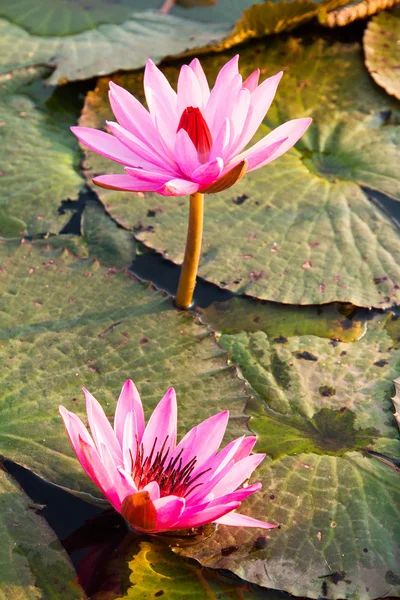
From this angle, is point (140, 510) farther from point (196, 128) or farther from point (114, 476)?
point (196, 128)

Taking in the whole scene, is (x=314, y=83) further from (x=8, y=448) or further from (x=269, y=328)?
(x=8, y=448)

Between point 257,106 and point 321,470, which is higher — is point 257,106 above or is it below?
above

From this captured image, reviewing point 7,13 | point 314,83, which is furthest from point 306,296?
point 7,13

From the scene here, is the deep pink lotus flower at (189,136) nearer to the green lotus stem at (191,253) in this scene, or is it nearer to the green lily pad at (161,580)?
the green lotus stem at (191,253)

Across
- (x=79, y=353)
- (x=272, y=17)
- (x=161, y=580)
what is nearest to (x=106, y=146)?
(x=79, y=353)

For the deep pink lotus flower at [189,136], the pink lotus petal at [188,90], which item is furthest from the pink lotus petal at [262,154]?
the pink lotus petal at [188,90]

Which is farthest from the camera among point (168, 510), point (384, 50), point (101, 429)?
point (384, 50)

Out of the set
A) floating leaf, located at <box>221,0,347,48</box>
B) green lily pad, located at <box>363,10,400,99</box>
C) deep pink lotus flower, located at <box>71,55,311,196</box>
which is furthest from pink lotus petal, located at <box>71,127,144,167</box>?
green lily pad, located at <box>363,10,400,99</box>
